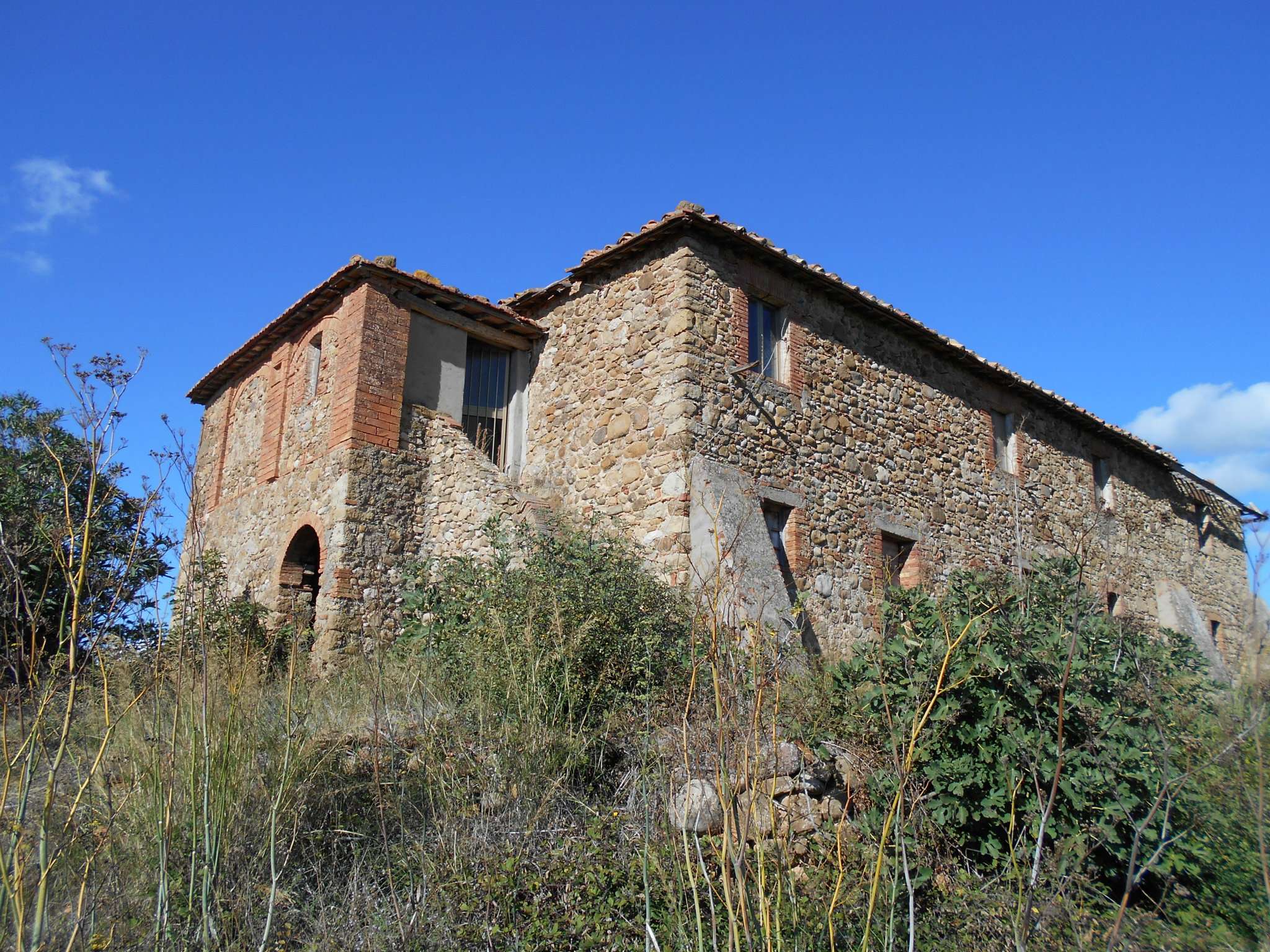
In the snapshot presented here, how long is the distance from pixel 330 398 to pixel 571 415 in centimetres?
298

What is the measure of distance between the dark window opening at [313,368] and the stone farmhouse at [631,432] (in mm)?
31

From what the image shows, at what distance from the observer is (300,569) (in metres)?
11.4

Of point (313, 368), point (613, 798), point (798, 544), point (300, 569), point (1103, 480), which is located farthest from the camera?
point (1103, 480)

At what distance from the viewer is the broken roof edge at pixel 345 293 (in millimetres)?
10898

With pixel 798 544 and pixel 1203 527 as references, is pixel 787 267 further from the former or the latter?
pixel 1203 527

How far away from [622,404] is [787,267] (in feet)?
9.28

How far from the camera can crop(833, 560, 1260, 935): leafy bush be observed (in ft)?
14.7

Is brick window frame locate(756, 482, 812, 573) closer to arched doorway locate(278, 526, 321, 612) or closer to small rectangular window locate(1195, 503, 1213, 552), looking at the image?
arched doorway locate(278, 526, 321, 612)

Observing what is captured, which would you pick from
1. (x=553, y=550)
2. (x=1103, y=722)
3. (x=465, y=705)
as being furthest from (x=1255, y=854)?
(x=553, y=550)

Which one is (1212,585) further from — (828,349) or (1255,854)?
(1255,854)

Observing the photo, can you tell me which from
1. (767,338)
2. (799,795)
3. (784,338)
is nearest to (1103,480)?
(784,338)

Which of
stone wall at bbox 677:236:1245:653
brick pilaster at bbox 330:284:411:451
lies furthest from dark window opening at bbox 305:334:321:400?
stone wall at bbox 677:236:1245:653

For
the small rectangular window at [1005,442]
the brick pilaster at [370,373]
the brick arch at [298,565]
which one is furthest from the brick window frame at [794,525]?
the small rectangular window at [1005,442]

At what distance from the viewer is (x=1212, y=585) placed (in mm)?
20203
